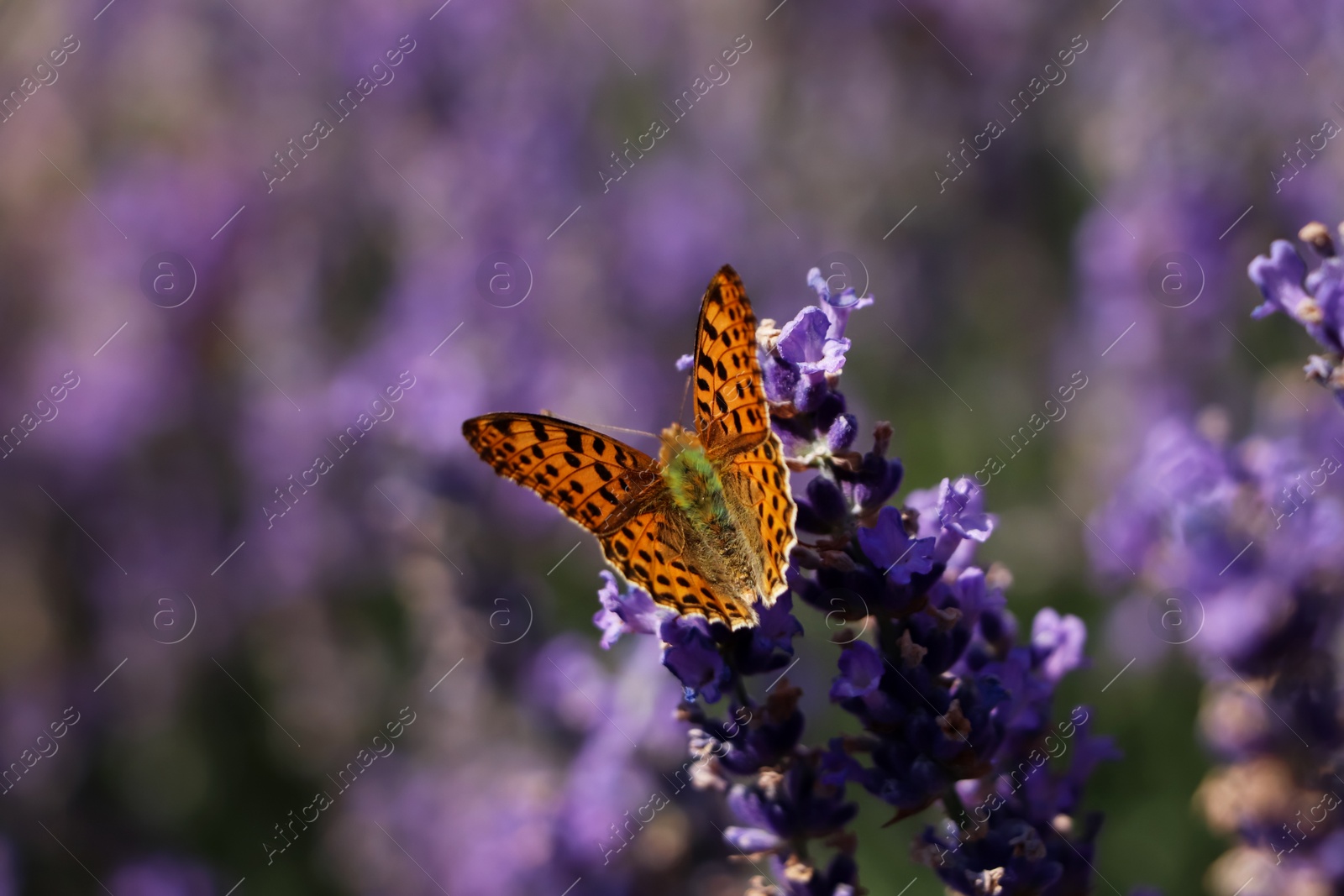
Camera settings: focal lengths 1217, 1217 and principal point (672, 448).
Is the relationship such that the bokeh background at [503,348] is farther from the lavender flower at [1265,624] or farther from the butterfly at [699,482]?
the butterfly at [699,482]

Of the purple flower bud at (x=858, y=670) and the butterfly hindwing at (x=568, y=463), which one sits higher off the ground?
the butterfly hindwing at (x=568, y=463)

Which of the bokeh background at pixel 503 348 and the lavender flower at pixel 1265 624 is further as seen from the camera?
the bokeh background at pixel 503 348

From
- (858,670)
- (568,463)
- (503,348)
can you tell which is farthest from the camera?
(503,348)

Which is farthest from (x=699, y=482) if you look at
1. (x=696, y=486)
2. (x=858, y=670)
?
(x=858, y=670)

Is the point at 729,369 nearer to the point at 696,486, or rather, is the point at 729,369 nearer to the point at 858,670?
the point at 696,486

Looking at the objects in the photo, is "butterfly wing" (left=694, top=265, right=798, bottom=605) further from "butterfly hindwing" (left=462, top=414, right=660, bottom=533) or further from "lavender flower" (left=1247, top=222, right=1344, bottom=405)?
"lavender flower" (left=1247, top=222, right=1344, bottom=405)

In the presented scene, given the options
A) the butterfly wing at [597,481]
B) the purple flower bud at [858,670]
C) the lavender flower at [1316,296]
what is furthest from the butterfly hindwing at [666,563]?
the lavender flower at [1316,296]
